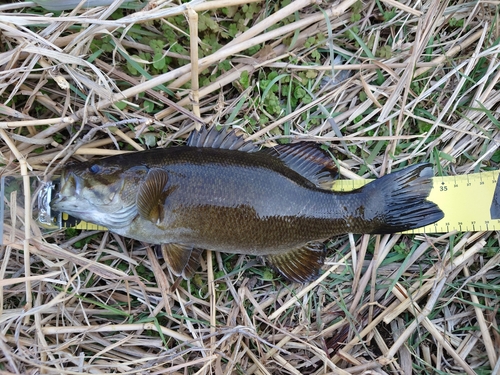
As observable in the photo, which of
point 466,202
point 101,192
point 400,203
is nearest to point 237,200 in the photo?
point 101,192

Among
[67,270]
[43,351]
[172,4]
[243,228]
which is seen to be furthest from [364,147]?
[43,351]

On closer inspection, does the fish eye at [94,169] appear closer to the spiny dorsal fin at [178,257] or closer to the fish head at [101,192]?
the fish head at [101,192]

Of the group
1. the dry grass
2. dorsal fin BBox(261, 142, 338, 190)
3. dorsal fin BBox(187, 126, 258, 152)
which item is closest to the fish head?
the dry grass

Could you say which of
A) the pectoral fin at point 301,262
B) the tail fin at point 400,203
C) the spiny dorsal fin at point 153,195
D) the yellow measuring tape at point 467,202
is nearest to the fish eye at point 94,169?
the spiny dorsal fin at point 153,195

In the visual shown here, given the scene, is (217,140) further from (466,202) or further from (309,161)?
(466,202)

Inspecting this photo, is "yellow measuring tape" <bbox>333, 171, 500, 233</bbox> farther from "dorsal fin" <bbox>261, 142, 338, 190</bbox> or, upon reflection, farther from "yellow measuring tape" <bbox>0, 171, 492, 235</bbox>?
"dorsal fin" <bbox>261, 142, 338, 190</bbox>

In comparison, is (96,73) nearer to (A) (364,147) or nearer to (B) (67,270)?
(B) (67,270)
